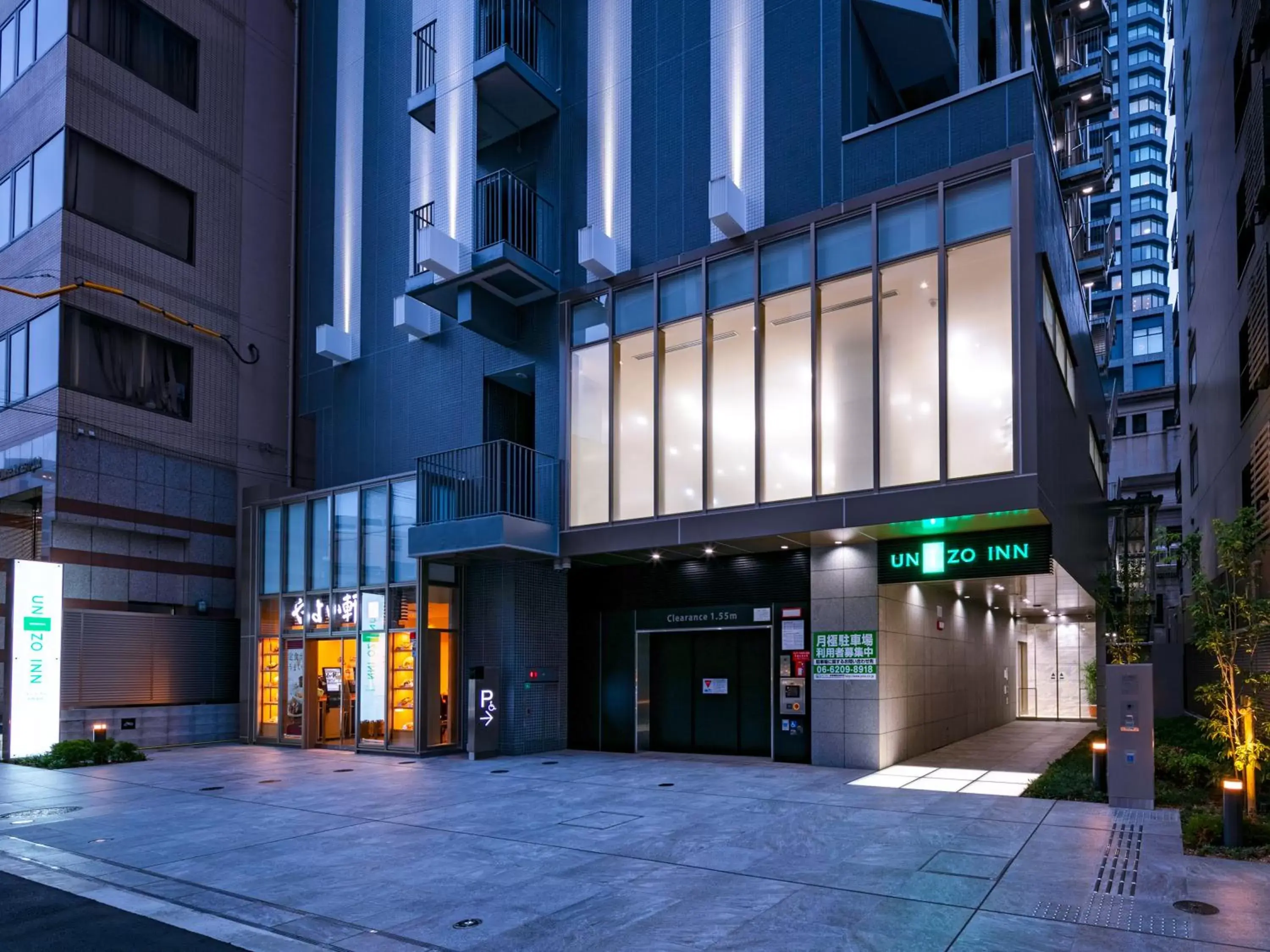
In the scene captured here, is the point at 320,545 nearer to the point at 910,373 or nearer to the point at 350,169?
the point at 350,169

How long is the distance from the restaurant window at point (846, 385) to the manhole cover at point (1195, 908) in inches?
315

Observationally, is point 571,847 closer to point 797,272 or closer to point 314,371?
point 797,272

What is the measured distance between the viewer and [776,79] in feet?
55.1

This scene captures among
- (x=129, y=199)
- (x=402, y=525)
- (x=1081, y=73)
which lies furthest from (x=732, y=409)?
(x=1081, y=73)

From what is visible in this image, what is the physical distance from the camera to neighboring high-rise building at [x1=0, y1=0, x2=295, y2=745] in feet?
69.3

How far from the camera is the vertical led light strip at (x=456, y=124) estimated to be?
19719mm

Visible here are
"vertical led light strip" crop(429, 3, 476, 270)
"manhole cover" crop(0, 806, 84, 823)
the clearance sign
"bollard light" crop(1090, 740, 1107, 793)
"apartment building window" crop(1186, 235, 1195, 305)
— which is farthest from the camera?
"apartment building window" crop(1186, 235, 1195, 305)

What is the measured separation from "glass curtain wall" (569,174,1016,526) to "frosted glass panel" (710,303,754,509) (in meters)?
0.03


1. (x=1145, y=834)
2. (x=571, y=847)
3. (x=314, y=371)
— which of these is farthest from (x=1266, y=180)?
(x=314, y=371)

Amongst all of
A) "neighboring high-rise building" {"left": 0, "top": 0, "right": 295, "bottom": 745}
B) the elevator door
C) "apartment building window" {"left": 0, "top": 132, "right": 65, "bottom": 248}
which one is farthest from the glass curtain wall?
"apartment building window" {"left": 0, "top": 132, "right": 65, "bottom": 248}

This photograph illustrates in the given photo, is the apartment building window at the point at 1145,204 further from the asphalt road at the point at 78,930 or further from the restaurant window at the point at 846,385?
the asphalt road at the point at 78,930

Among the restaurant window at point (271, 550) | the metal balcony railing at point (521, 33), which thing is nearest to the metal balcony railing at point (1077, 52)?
the metal balcony railing at point (521, 33)

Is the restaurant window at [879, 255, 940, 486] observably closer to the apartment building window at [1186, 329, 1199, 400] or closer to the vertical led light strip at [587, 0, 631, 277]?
the vertical led light strip at [587, 0, 631, 277]

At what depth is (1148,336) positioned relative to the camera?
3068 inches
